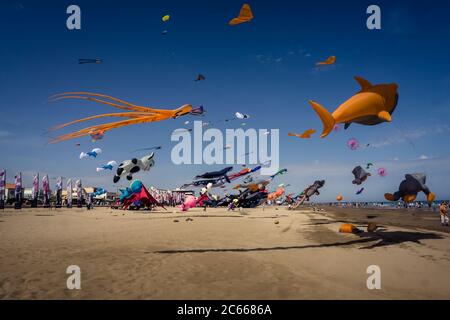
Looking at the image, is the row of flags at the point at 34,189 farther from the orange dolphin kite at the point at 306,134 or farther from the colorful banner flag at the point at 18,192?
the orange dolphin kite at the point at 306,134

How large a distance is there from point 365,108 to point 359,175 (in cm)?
1787

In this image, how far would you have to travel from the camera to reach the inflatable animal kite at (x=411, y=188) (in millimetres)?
12094

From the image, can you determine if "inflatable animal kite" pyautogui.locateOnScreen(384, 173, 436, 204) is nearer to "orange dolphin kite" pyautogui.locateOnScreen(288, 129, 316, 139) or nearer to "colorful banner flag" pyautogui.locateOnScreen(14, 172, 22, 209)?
"orange dolphin kite" pyautogui.locateOnScreen(288, 129, 316, 139)

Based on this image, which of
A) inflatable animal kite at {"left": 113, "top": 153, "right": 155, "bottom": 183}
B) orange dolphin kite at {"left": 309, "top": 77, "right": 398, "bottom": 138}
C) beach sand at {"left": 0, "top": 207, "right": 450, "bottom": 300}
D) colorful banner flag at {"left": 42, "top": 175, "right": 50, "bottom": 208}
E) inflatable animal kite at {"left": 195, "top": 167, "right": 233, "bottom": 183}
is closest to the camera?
beach sand at {"left": 0, "top": 207, "right": 450, "bottom": 300}

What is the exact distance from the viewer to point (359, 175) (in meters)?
24.5

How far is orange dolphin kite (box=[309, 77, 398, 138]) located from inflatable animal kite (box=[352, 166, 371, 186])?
16734mm

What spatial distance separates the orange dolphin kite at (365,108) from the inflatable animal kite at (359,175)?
1673 cm

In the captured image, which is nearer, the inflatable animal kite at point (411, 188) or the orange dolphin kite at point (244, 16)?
the orange dolphin kite at point (244, 16)

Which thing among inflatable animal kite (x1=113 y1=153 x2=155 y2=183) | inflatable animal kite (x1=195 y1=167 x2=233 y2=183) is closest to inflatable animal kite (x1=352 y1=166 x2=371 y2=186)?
inflatable animal kite (x1=195 y1=167 x2=233 y2=183)

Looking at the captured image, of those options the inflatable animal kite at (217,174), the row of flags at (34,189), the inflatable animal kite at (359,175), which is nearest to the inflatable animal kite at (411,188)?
the inflatable animal kite at (359,175)

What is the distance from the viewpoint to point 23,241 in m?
12.0

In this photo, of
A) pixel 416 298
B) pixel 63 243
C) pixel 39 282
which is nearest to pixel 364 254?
pixel 416 298

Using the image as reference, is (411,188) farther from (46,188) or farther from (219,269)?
(46,188)

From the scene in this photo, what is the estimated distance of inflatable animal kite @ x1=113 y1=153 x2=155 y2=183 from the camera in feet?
54.9
